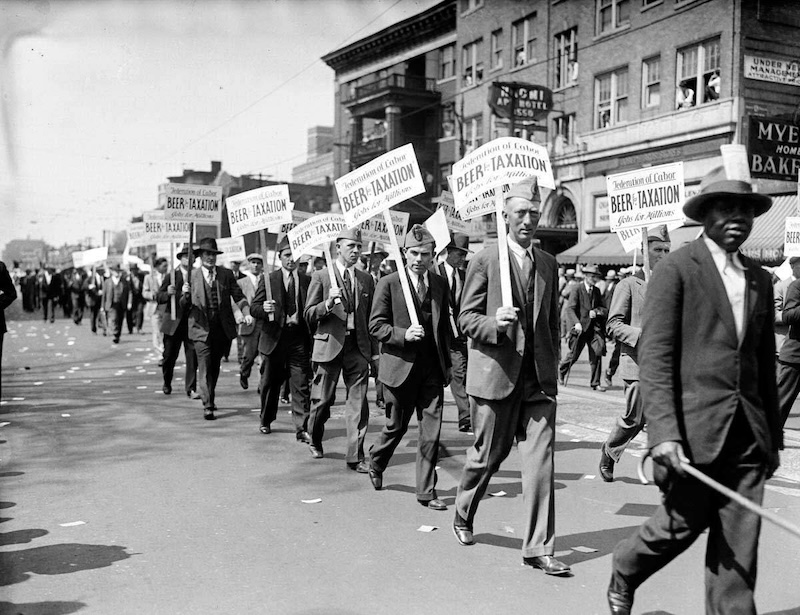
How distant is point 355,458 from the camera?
7.43m

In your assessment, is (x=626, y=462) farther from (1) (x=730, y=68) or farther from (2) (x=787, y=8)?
(2) (x=787, y=8)

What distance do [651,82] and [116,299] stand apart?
16660 millimetres

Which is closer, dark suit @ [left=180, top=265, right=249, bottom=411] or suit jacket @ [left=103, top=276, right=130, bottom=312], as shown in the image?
dark suit @ [left=180, top=265, right=249, bottom=411]

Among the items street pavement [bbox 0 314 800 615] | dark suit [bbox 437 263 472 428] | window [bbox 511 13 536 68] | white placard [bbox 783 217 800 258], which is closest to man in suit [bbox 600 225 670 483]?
street pavement [bbox 0 314 800 615]

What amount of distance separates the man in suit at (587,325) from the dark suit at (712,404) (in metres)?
10.1

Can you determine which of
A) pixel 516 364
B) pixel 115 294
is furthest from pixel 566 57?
pixel 516 364

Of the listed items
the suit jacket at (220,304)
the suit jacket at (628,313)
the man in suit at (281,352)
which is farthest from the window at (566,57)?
the suit jacket at (628,313)

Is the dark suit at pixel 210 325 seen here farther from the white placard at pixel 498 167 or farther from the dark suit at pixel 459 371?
the white placard at pixel 498 167

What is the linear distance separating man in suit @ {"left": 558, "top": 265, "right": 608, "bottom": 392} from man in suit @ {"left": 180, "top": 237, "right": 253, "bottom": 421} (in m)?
5.58

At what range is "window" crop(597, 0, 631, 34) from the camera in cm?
2811

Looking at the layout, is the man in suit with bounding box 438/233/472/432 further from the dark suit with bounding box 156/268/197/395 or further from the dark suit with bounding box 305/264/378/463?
the dark suit with bounding box 156/268/197/395

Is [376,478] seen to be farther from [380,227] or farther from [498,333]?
[380,227]

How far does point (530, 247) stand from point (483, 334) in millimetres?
623

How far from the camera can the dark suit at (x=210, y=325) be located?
399 inches
